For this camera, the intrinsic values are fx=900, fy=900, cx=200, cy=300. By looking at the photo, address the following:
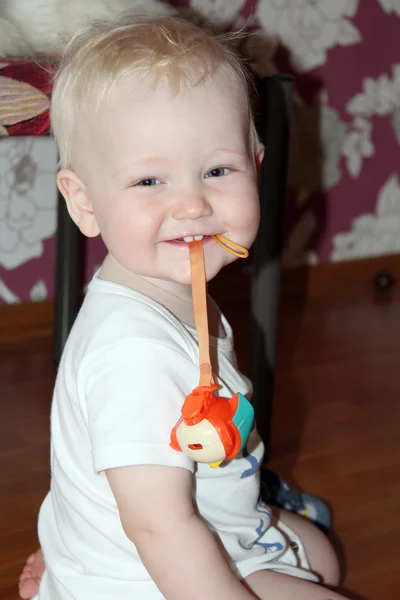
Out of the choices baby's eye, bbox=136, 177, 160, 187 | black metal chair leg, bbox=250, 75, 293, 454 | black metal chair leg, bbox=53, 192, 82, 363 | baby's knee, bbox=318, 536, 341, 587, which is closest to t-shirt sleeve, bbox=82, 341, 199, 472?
baby's eye, bbox=136, 177, 160, 187

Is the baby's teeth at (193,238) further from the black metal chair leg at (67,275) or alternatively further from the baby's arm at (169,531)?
the black metal chair leg at (67,275)

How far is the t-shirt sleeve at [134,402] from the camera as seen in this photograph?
688 millimetres

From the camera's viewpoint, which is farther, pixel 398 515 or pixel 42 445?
pixel 42 445

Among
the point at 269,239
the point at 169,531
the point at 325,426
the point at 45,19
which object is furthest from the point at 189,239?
the point at 325,426

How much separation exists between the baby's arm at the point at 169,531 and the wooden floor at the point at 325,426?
12.6 inches

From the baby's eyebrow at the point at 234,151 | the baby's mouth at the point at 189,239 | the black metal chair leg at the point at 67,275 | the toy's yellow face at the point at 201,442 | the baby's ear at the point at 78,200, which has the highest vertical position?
the baby's eyebrow at the point at 234,151

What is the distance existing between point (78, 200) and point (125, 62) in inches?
5.2

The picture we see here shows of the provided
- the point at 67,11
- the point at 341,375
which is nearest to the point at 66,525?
the point at 67,11

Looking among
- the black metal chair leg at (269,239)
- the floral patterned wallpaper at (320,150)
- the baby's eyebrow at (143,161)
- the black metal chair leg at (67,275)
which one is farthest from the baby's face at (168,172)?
the floral patterned wallpaper at (320,150)

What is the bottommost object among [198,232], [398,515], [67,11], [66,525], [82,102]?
[398,515]

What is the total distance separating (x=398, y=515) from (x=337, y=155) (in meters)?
1.11

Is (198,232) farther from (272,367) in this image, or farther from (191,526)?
(272,367)

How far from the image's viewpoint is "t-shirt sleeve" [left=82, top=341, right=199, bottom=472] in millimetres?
688

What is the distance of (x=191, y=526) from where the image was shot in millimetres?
698
